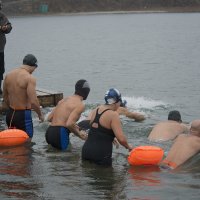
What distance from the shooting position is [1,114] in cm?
1594

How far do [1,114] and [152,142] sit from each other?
4590mm

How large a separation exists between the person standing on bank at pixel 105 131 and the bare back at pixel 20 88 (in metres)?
2.02

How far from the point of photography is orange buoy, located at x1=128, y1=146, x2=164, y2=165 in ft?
34.2

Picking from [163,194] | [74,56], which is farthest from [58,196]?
[74,56]

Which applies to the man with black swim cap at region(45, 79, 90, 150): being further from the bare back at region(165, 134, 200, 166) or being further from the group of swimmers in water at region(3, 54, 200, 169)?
the bare back at region(165, 134, 200, 166)

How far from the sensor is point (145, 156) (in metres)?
10.4

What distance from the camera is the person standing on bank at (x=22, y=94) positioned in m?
11.6

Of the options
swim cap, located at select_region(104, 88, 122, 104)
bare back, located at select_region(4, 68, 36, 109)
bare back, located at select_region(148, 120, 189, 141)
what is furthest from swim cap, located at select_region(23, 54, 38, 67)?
bare back, located at select_region(148, 120, 189, 141)

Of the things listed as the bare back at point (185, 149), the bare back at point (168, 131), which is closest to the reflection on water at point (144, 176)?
the bare back at point (185, 149)

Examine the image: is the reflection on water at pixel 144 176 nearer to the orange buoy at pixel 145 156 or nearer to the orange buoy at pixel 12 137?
the orange buoy at pixel 145 156

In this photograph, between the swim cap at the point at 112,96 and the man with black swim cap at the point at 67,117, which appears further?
the man with black swim cap at the point at 67,117

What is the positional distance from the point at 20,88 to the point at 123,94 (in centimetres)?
1463

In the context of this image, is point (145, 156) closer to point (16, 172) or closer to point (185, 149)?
point (185, 149)

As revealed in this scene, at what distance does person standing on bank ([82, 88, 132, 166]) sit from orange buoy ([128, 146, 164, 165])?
1.64 ft
